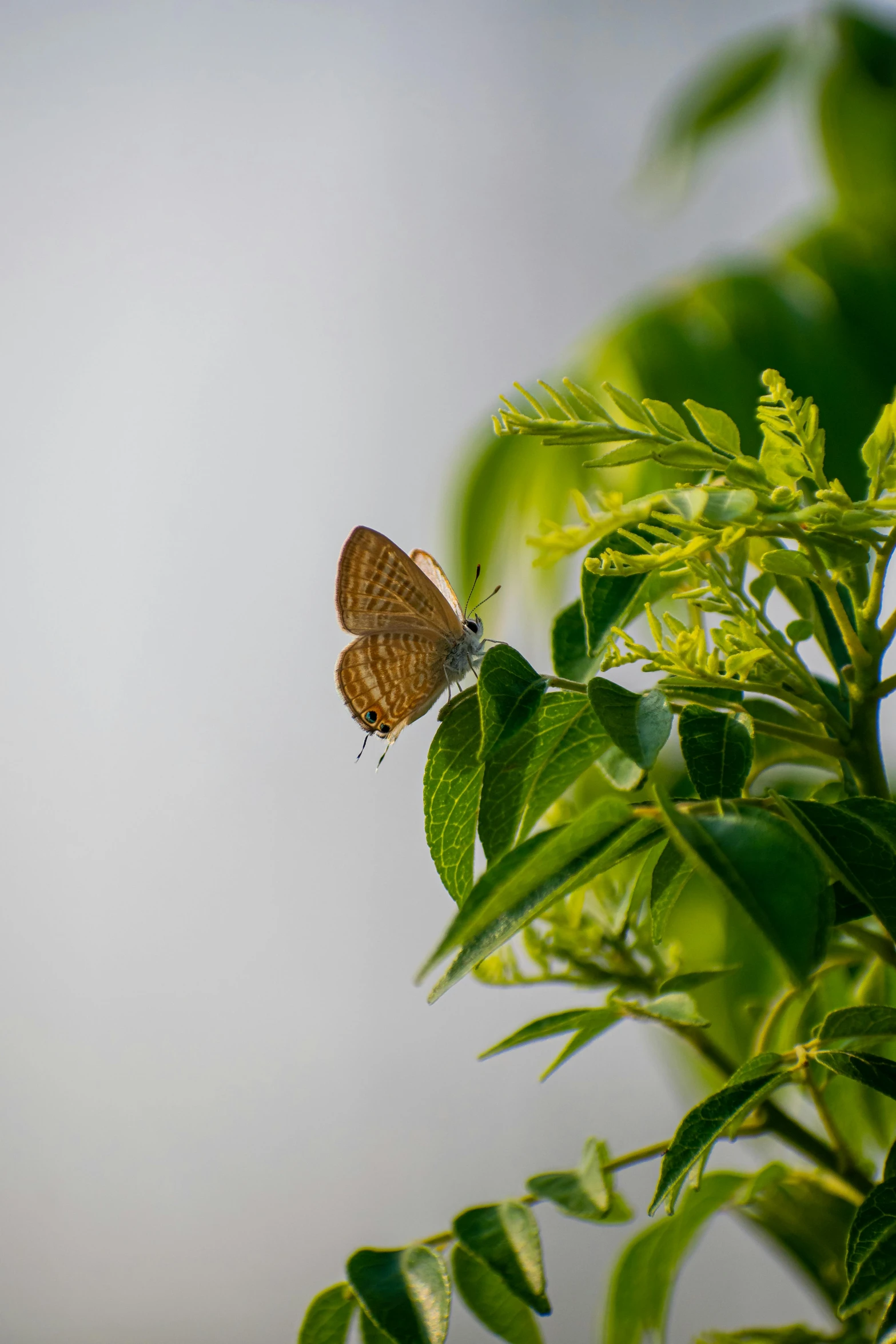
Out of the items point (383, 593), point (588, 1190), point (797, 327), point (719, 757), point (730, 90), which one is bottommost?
point (588, 1190)

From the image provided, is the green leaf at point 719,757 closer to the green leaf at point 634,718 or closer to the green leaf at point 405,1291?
the green leaf at point 634,718

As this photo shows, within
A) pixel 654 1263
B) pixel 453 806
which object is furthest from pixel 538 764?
pixel 654 1263

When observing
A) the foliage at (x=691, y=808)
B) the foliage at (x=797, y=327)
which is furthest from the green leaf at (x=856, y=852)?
the foliage at (x=797, y=327)

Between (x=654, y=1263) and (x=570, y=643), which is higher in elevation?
(x=570, y=643)

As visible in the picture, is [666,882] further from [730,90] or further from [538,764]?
[730,90]

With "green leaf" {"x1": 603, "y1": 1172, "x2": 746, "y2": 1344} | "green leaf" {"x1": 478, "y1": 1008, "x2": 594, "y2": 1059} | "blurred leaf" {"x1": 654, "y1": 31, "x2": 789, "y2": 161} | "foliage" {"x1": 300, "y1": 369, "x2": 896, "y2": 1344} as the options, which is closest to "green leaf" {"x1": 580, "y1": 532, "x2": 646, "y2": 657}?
"foliage" {"x1": 300, "y1": 369, "x2": 896, "y2": 1344}

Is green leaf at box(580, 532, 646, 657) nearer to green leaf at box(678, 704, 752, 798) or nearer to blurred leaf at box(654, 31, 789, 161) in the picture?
green leaf at box(678, 704, 752, 798)

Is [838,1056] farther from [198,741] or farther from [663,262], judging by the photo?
[663,262]
